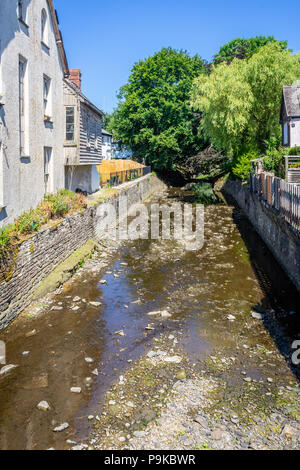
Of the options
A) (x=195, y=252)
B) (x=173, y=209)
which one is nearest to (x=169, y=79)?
(x=173, y=209)

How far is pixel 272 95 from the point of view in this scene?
3114 cm

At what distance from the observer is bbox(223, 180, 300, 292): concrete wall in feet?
41.9

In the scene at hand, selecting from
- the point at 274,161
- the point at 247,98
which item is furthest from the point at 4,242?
the point at 247,98

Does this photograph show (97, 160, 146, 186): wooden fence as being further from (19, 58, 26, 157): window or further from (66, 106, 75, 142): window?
(19, 58, 26, 157): window

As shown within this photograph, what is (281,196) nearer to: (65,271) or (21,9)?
(65,271)

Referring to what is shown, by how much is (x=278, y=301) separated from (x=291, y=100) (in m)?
20.7

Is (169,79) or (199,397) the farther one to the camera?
(169,79)

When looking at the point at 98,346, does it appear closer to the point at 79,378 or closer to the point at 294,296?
the point at 79,378

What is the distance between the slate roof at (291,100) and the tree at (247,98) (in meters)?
1.64

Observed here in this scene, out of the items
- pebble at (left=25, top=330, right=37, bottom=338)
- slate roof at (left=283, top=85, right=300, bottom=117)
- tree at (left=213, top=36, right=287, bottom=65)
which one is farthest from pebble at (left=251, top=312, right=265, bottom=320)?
tree at (left=213, top=36, right=287, bottom=65)

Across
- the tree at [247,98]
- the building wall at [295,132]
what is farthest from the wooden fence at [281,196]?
the tree at [247,98]

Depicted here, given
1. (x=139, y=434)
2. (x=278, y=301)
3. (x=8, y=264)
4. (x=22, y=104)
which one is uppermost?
(x=22, y=104)

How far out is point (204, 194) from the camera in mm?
41031

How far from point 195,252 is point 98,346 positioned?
9566 mm
